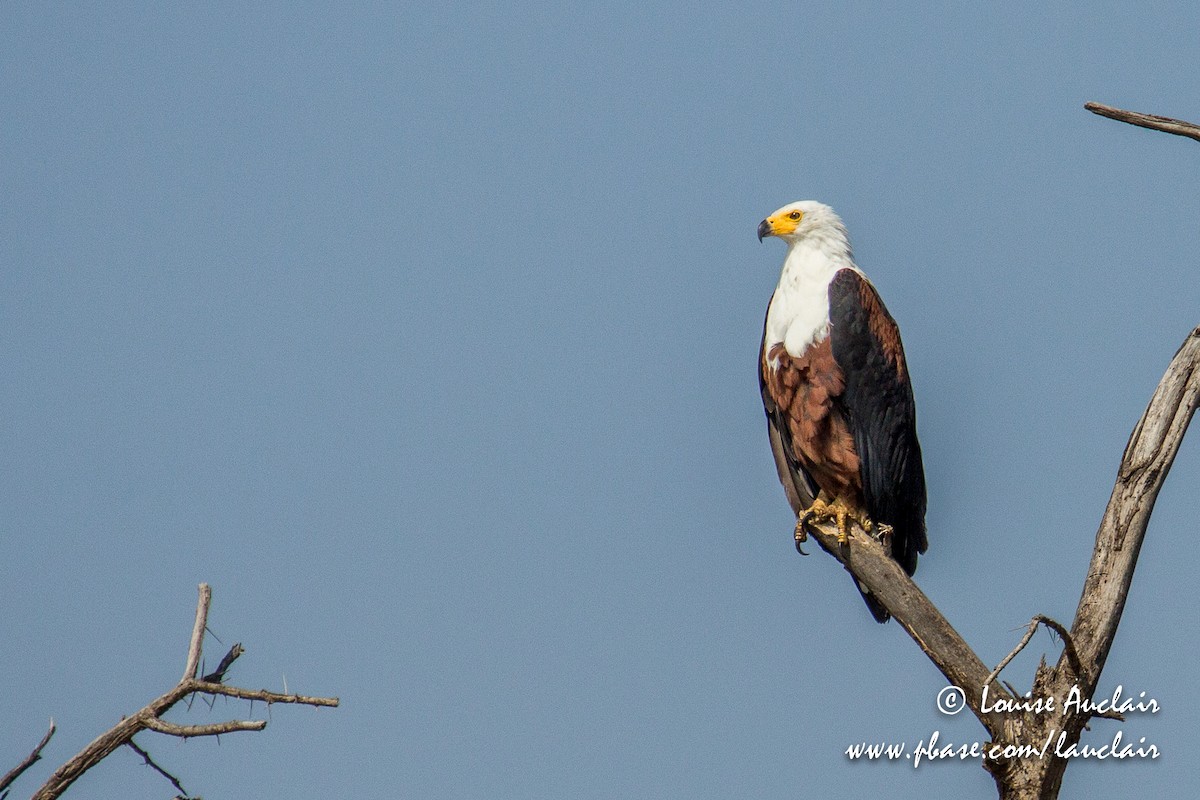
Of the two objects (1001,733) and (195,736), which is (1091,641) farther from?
(195,736)

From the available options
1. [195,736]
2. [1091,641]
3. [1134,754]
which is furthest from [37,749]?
[1134,754]

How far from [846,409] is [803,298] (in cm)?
69

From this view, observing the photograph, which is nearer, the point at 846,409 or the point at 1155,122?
the point at 1155,122

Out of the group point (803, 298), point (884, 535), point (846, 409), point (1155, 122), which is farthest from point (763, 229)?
point (1155, 122)

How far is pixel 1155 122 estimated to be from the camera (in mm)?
6270

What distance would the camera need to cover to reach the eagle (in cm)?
805

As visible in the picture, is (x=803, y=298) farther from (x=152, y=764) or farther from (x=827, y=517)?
(x=152, y=764)

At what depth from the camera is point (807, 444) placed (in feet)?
26.8

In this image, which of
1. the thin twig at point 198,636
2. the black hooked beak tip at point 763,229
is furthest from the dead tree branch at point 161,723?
the black hooked beak tip at point 763,229

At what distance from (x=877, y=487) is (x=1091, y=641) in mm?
2168

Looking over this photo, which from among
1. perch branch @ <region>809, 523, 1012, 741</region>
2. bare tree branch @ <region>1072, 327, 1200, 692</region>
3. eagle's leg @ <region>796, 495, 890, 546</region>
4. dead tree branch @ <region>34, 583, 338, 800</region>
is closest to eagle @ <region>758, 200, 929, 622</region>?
eagle's leg @ <region>796, 495, 890, 546</region>

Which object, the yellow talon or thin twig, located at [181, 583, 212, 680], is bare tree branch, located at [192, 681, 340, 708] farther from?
the yellow talon

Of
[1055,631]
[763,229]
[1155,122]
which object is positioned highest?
[763,229]

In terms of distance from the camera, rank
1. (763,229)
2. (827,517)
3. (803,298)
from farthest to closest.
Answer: (763,229) → (803,298) → (827,517)
